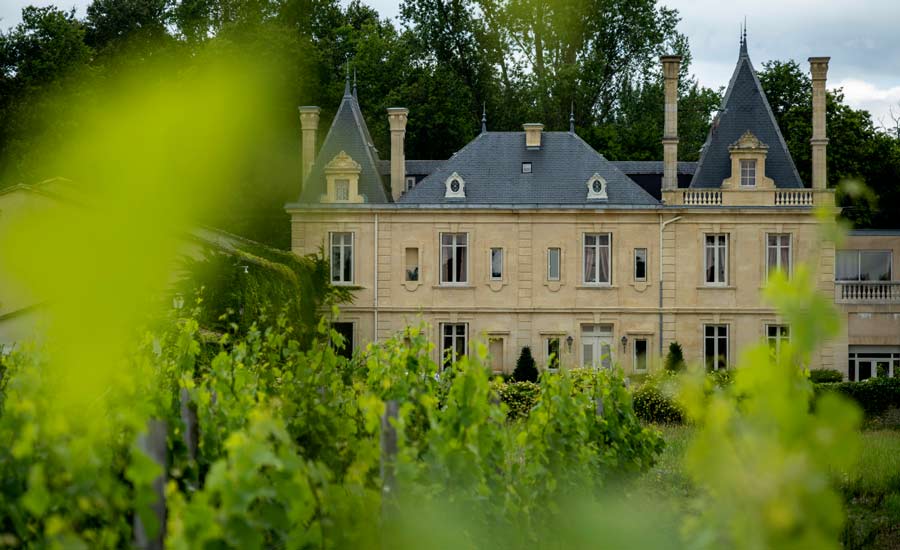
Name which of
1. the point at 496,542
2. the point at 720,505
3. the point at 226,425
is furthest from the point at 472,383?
the point at 720,505

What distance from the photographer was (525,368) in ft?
113

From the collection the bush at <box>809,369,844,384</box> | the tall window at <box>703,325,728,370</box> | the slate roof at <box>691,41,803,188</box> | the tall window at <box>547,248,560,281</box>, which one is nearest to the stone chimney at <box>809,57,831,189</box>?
the slate roof at <box>691,41,803,188</box>

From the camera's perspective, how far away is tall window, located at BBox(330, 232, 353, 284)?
3594 cm

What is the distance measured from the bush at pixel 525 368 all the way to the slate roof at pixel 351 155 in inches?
257

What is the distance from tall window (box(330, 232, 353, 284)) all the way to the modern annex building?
0.04 meters

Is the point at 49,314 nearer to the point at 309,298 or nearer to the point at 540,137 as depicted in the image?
the point at 309,298

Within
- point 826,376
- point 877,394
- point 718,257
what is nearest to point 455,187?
point 718,257

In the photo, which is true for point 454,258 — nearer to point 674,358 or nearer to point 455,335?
point 455,335

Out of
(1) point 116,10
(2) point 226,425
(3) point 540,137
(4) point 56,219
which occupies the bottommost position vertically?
(2) point 226,425

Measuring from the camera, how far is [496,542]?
779 cm

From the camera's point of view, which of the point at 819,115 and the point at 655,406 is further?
the point at 819,115

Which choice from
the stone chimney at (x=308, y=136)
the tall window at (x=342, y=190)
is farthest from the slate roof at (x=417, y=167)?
the stone chimney at (x=308, y=136)

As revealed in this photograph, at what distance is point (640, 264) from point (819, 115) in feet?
23.5

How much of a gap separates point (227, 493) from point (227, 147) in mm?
38372
